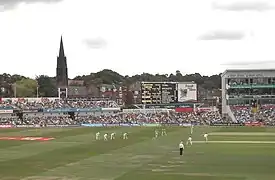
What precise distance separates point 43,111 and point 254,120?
44.2 metres

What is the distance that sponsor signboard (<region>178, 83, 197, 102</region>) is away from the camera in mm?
138750

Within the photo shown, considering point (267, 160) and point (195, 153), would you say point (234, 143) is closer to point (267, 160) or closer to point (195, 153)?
point (195, 153)

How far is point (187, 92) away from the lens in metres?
139

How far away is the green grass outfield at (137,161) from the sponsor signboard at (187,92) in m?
88.6

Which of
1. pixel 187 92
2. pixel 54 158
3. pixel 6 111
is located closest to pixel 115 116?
pixel 6 111

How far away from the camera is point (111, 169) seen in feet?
103

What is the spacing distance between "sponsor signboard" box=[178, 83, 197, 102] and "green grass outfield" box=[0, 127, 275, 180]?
88.6 metres

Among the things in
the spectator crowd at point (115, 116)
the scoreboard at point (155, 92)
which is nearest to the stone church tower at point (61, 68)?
the scoreboard at point (155, 92)

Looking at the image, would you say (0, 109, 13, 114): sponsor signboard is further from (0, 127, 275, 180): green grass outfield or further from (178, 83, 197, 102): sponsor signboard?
(0, 127, 275, 180): green grass outfield

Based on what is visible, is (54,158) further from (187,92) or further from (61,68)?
(61,68)

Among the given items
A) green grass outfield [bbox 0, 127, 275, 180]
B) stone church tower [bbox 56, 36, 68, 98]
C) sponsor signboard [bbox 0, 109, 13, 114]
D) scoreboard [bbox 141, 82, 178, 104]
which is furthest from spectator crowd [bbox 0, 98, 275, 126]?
stone church tower [bbox 56, 36, 68, 98]

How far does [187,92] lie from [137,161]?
105 m

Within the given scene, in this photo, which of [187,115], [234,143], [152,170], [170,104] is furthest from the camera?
[170,104]

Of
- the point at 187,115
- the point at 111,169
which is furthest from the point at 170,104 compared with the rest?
the point at 111,169
